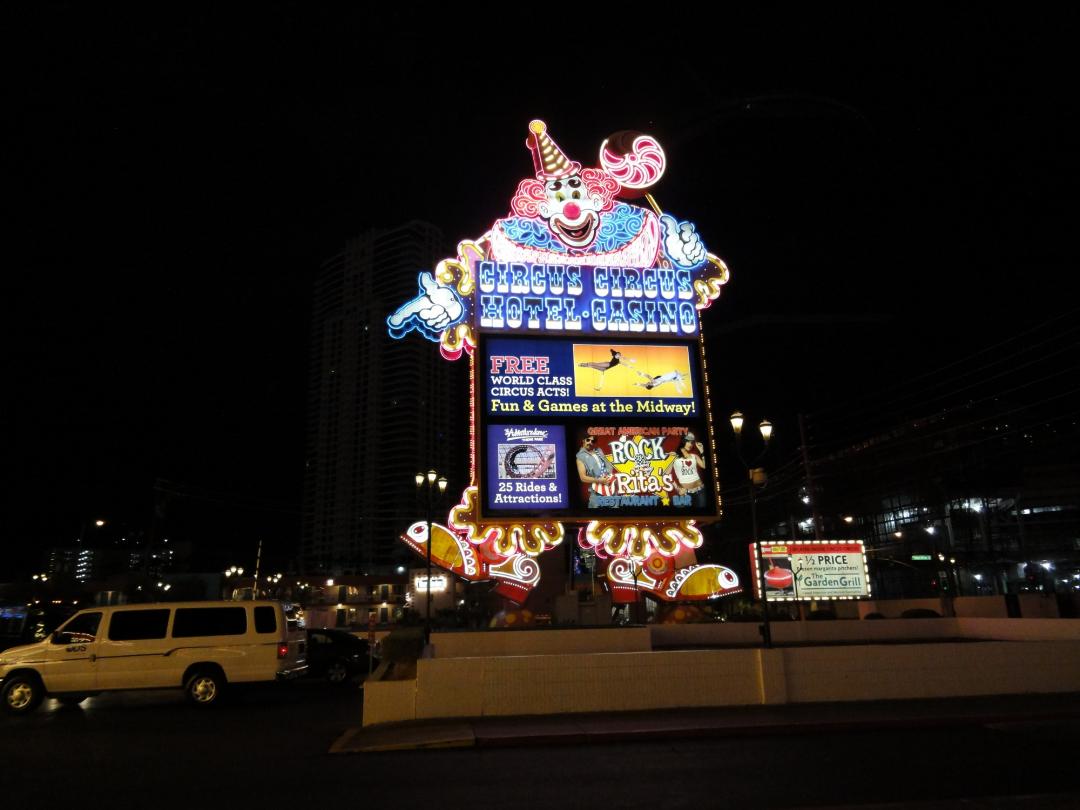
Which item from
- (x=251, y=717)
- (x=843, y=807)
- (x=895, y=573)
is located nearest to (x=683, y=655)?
(x=843, y=807)

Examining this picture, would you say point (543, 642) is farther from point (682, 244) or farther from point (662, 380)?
point (682, 244)

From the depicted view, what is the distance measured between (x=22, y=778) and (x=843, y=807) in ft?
33.0

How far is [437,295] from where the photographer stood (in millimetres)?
23984

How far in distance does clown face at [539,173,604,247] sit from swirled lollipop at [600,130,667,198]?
46.2 inches

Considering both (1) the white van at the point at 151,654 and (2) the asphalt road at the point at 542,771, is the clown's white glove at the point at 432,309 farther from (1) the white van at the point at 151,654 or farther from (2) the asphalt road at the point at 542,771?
(2) the asphalt road at the point at 542,771

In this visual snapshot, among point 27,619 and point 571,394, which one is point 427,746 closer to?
point 571,394

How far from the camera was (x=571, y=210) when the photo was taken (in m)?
24.9

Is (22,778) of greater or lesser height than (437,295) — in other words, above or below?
below

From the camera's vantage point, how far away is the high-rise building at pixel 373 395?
96812 mm

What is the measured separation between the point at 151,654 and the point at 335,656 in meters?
6.15

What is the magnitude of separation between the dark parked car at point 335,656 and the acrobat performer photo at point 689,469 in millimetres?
10889

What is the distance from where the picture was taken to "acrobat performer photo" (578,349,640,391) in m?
22.6

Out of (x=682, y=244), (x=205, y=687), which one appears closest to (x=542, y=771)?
(x=205, y=687)

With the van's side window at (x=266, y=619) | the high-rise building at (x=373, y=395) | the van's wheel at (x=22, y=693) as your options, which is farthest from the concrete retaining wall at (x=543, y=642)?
the high-rise building at (x=373, y=395)
